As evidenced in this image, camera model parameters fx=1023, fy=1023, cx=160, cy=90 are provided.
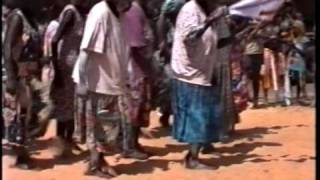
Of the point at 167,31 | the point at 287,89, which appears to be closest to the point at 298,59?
the point at 287,89

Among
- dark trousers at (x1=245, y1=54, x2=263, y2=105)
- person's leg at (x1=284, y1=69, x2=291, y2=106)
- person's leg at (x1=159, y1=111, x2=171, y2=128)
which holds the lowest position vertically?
person's leg at (x1=159, y1=111, x2=171, y2=128)

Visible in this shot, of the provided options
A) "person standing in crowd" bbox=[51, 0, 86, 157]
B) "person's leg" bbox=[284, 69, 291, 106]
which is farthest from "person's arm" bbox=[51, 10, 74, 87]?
"person's leg" bbox=[284, 69, 291, 106]

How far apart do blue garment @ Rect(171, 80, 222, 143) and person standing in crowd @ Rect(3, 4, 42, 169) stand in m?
0.60

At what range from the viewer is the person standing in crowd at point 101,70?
4188mm

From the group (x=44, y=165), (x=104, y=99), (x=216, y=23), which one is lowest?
(x=44, y=165)

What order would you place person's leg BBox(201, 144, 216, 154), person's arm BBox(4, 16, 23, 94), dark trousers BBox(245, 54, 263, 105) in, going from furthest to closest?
1. person's leg BBox(201, 144, 216, 154)
2. dark trousers BBox(245, 54, 263, 105)
3. person's arm BBox(4, 16, 23, 94)

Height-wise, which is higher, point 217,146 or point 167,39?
point 167,39

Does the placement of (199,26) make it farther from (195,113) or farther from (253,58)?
(195,113)

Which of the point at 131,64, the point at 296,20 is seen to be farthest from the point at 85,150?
Result: the point at 296,20

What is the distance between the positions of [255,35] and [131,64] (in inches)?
21.0

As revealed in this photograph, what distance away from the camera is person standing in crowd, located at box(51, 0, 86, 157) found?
420 cm

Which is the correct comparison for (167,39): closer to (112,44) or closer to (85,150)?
(112,44)

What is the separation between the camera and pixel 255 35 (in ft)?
14.0

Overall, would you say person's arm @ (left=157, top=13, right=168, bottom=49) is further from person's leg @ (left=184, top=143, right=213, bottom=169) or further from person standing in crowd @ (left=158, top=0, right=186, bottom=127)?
person's leg @ (left=184, top=143, right=213, bottom=169)
